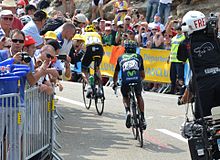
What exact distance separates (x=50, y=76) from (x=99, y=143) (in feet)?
6.61

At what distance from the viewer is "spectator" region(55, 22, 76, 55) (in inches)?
552

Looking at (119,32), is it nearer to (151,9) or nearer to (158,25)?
(158,25)

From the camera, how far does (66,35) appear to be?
1417 cm

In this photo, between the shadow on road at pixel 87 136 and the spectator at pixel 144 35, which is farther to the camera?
the spectator at pixel 144 35

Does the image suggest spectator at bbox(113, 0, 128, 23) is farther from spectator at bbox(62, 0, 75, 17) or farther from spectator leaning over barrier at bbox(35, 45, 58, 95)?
spectator leaning over barrier at bbox(35, 45, 58, 95)

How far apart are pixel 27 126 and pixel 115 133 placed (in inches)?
192

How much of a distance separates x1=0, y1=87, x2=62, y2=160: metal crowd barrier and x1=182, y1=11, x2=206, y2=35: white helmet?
227 centimetres

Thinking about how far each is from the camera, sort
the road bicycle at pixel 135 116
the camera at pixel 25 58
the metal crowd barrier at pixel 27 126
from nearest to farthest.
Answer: the metal crowd barrier at pixel 27 126
the camera at pixel 25 58
the road bicycle at pixel 135 116

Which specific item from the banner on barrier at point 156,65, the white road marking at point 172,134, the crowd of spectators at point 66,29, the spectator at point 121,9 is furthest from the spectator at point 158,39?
the white road marking at point 172,134

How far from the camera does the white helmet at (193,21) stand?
938 centimetres

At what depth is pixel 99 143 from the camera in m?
12.5

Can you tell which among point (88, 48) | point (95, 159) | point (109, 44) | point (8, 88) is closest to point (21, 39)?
point (8, 88)

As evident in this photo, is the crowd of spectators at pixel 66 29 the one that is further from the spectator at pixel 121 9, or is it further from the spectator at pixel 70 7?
the spectator at pixel 70 7

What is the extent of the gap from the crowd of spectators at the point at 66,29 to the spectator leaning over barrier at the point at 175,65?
1.51 meters
